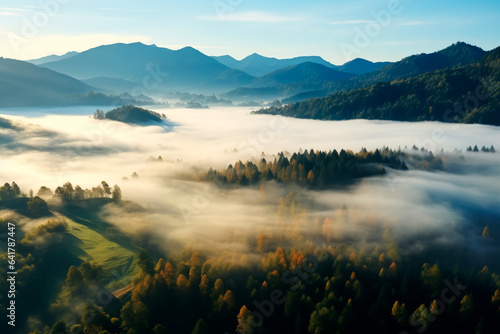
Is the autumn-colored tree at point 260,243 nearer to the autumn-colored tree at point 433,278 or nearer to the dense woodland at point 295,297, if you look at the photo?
the dense woodland at point 295,297

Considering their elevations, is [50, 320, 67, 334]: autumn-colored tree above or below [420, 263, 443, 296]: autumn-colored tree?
below

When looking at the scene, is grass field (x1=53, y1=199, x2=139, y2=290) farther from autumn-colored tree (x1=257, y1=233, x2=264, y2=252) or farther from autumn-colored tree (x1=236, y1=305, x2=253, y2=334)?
autumn-colored tree (x1=257, y1=233, x2=264, y2=252)

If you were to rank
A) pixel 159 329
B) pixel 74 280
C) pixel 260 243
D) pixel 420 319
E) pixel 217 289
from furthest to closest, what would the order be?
pixel 260 243 < pixel 74 280 < pixel 217 289 < pixel 420 319 < pixel 159 329

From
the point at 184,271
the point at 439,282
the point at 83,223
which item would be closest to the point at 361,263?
the point at 439,282

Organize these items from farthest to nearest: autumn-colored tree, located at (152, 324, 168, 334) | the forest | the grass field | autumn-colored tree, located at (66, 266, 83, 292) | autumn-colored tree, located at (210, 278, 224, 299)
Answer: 1. the grass field
2. autumn-colored tree, located at (66, 266, 83, 292)
3. autumn-colored tree, located at (210, 278, 224, 299)
4. the forest
5. autumn-colored tree, located at (152, 324, 168, 334)

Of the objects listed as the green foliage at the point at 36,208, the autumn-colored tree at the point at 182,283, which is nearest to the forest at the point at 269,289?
the autumn-colored tree at the point at 182,283

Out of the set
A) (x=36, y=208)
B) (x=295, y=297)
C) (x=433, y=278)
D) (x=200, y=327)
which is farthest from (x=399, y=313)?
(x=36, y=208)

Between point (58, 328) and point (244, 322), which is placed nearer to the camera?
point (58, 328)

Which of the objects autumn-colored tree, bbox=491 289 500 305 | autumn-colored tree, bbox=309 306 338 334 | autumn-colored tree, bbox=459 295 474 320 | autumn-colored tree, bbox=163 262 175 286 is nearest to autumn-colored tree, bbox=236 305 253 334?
autumn-colored tree, bbox=309 306 338 334

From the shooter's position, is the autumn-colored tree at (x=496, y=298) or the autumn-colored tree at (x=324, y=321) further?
the autumn-colored tree at (x=496, y=298)

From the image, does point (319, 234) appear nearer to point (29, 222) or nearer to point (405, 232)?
point (405, 232)

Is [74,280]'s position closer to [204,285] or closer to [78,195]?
[204,285]
